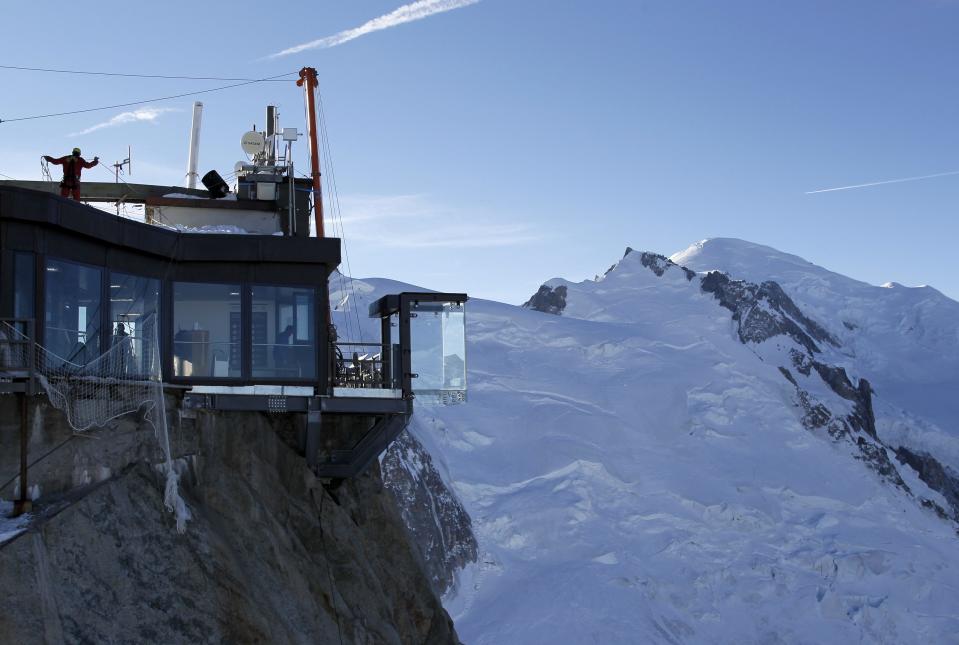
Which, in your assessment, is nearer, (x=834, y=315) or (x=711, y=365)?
(x=711, y=365)

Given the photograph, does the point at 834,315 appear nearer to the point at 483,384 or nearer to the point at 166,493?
the point at 483,384

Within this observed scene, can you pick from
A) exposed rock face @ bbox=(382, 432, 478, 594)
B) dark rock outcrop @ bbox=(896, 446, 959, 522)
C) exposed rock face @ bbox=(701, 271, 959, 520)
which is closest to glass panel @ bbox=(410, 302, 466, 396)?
exposed rock face @ bbox=(382, 432, 478, 594)

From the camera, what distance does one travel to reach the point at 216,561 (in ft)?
61.3

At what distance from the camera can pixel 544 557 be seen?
286ft

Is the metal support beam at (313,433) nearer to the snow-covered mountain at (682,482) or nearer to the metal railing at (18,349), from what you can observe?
the metal railing at (18,349)

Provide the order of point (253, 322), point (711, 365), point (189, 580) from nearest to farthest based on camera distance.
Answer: point (189, 580) → point (253, 322) → point (711, 365)

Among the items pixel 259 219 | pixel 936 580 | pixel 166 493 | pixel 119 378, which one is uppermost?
pixel 259 219

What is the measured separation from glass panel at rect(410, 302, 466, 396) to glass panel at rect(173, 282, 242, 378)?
3.81 metres

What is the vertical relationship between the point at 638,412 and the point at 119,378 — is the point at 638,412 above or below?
below

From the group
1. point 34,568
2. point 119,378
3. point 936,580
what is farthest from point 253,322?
point 936,580

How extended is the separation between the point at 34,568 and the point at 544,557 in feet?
239

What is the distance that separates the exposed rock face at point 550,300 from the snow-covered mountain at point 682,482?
0.64ft

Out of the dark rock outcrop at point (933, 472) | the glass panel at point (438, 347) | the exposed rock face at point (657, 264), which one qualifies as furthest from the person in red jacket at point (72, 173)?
the exposed rock face at point (657, 264)

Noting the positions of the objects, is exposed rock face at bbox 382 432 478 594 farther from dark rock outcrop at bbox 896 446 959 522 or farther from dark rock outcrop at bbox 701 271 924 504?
dark rock outcrop at bbox 896 446 959 522
